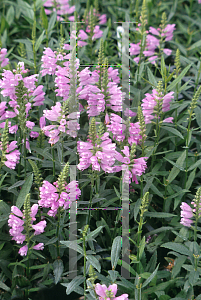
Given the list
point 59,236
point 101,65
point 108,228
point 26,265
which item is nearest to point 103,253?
point 108,228

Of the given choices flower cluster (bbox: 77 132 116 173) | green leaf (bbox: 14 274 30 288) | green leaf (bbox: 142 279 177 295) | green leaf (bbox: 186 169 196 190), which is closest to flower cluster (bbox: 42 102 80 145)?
flower cluster (bbox: 77 132 116 173)

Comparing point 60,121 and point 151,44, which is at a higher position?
point 151,44

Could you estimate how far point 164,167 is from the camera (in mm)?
3521

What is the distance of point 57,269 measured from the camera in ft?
9.13

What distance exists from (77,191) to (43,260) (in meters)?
0.78

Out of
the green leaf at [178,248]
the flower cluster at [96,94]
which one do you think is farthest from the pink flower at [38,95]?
the green leaf at [178,248]

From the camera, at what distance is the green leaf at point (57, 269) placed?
2.72m

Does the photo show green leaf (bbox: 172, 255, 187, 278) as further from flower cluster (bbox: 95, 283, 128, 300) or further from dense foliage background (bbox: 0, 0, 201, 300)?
flower cluster (bbox: 95, 283, 128, 300)

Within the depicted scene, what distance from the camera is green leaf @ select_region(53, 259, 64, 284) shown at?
2.72 meters

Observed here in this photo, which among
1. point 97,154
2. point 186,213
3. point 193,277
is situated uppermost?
point 97,154

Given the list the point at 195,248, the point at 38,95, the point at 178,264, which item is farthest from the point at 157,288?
the point at 38,95

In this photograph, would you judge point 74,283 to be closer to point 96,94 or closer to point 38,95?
point 96,94

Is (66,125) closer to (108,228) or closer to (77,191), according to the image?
(77,191)

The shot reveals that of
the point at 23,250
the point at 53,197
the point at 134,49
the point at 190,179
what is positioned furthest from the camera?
the point at 134,49
